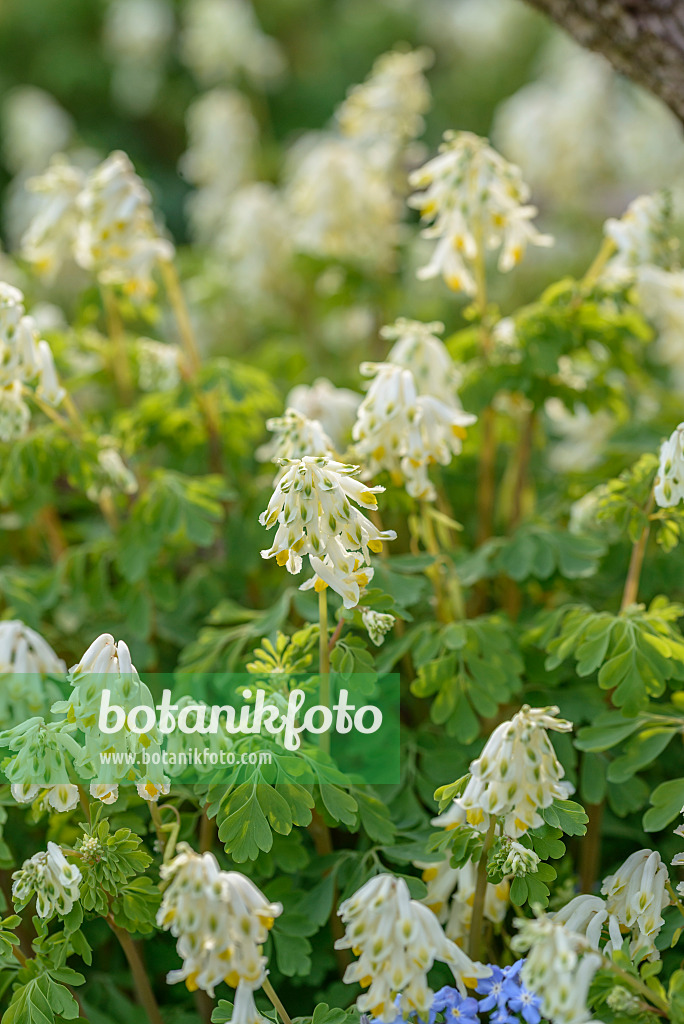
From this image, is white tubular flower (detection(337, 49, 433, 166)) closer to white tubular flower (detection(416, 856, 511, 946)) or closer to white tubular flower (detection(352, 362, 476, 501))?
white tubular flower (detection(352, 362, 476, 501))

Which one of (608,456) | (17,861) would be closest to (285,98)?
(608,456)

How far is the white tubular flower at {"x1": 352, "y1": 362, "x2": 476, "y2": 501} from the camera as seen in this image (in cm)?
161

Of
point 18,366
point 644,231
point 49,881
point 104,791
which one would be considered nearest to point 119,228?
point 18,366

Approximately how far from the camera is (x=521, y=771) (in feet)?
3.98

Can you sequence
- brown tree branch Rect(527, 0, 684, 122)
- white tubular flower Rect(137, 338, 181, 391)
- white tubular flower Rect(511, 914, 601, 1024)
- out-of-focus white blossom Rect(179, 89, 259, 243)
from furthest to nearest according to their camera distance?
out-of-focus white blossom Rect(179, 89, 259, 243), white tubular flower Rect(137, 338, 181, 391), brown tree branch Rect(527, 0, 684, 122), white tubular flower Rect(511, 914, 601, 1024)

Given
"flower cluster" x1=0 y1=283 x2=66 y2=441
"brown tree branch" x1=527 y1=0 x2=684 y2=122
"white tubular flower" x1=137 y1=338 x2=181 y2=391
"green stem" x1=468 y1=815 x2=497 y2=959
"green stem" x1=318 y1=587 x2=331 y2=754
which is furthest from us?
"white tubular flower" x1=137 y1=338 x2=181 y2=391

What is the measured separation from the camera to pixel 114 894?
132 centimetres

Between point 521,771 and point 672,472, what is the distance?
0.52 meters

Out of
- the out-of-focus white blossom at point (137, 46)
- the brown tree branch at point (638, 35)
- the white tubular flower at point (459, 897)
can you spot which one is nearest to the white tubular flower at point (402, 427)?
the white tubular flower at point (459, 897)

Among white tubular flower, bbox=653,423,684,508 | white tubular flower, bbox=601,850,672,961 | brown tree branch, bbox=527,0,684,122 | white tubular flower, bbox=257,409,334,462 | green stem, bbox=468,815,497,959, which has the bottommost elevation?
green stem, bbox=468,815,497,959

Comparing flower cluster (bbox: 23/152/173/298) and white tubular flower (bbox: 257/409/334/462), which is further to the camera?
flower cluster (bbox: 23/152/173/298)

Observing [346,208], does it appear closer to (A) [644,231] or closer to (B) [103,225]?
(B) [103,225]

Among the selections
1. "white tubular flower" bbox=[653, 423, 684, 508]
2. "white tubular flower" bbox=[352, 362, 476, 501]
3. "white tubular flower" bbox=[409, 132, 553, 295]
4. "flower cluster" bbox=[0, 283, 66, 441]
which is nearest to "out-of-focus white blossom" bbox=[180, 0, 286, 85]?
"white tubular flower" bbox=[409, 132, 553, 295]

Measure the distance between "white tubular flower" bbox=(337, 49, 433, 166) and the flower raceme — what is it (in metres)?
1.78
